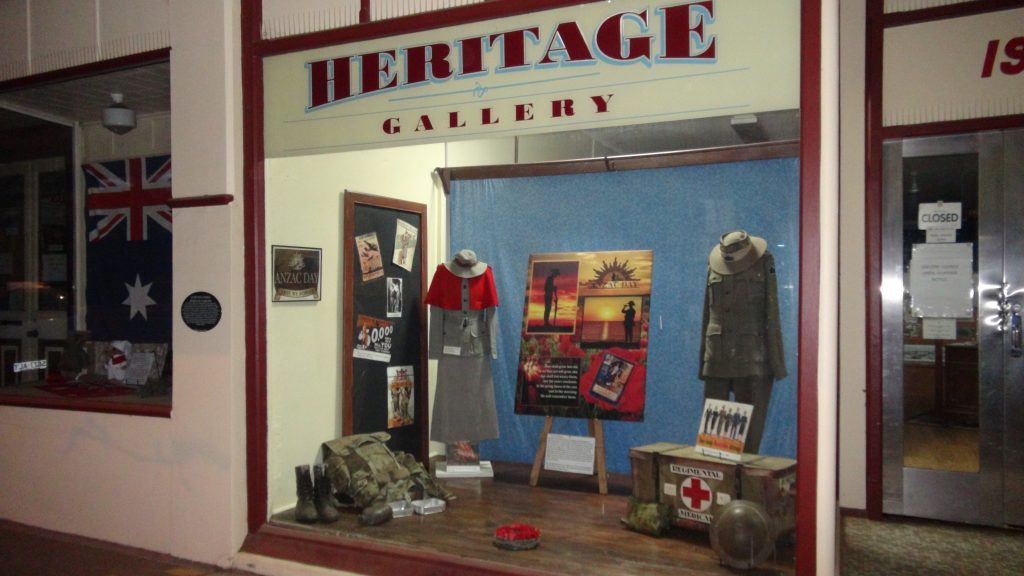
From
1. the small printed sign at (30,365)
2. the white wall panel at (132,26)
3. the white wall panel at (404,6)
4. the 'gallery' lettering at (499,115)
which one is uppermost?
the white wall panel at (132,26)

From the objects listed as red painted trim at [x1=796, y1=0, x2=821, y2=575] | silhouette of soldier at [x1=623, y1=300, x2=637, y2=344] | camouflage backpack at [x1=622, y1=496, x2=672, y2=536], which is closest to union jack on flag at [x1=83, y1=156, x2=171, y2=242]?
silhouette of soldier at [x1=623, y1=300, x2=637, y2=344]

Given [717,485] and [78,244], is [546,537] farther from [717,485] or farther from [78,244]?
[78,244]

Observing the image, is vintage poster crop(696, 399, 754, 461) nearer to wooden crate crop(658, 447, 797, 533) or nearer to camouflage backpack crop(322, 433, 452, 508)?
wooden crate crop(658, 447, 797, 533)

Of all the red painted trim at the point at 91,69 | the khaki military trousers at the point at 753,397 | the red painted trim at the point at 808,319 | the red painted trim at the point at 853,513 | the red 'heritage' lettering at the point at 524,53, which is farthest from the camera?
the red painted trim at the point at 853,513

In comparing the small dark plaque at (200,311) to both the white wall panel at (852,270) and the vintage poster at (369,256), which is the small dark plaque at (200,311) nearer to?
the vintage poster at (369,256)

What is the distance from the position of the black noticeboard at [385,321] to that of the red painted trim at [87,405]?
1.09 meters

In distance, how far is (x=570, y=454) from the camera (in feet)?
16.6

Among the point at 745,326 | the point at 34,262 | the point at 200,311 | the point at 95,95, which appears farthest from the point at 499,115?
the point at 34,262

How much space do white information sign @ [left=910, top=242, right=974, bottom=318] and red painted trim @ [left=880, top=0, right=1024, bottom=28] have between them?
1.31m

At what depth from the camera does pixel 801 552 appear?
2.75m

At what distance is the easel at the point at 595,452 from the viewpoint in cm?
488

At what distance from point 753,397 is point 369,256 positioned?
8.12 ft

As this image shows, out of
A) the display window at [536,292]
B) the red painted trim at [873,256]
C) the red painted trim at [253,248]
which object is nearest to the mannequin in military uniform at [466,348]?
the display window at [536,292]

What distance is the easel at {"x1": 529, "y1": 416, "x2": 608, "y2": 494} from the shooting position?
4.88 metres
